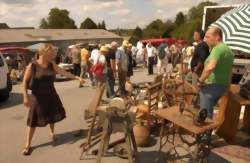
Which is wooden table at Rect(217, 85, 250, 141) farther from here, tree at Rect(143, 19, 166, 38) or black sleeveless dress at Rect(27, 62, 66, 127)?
tree at Rect(143, 19, 166, 38)

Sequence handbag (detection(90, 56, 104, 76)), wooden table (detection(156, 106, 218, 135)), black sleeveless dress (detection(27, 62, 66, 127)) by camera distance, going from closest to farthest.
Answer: wooden table (detection(156, 106, 218, 135)), black sleeveless dress (detection(27, 62, 66, 127)), handbag (detection(90, 56, 104, 76))

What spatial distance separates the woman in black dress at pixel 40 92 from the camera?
6.68m

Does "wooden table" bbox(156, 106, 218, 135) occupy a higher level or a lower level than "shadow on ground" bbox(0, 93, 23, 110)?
higher

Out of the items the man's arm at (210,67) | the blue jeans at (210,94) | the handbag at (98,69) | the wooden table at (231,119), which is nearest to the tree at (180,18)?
the handbag at (98,69)

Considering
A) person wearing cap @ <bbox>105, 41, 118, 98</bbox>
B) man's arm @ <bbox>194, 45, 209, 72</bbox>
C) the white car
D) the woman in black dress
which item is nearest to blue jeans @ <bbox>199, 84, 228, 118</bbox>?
man's arm @ <bbox>194, 45, 209, 72</bbox>

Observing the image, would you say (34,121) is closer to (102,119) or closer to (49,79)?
(49,79)

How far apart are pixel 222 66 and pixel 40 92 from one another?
306 cm

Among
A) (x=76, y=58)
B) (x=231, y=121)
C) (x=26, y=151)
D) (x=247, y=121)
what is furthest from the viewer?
(x=76, y=58)

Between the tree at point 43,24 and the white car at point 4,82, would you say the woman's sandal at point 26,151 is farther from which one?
the tree at point 43,24

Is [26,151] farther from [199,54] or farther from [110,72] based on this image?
[110,72]

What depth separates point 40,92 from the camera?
6844 mm

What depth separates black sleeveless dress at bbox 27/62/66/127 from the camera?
677 centimetres

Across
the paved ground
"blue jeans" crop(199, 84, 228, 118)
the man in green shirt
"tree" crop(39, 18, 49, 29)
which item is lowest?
the paved ground

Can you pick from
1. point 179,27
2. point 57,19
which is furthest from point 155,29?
point 57,19
